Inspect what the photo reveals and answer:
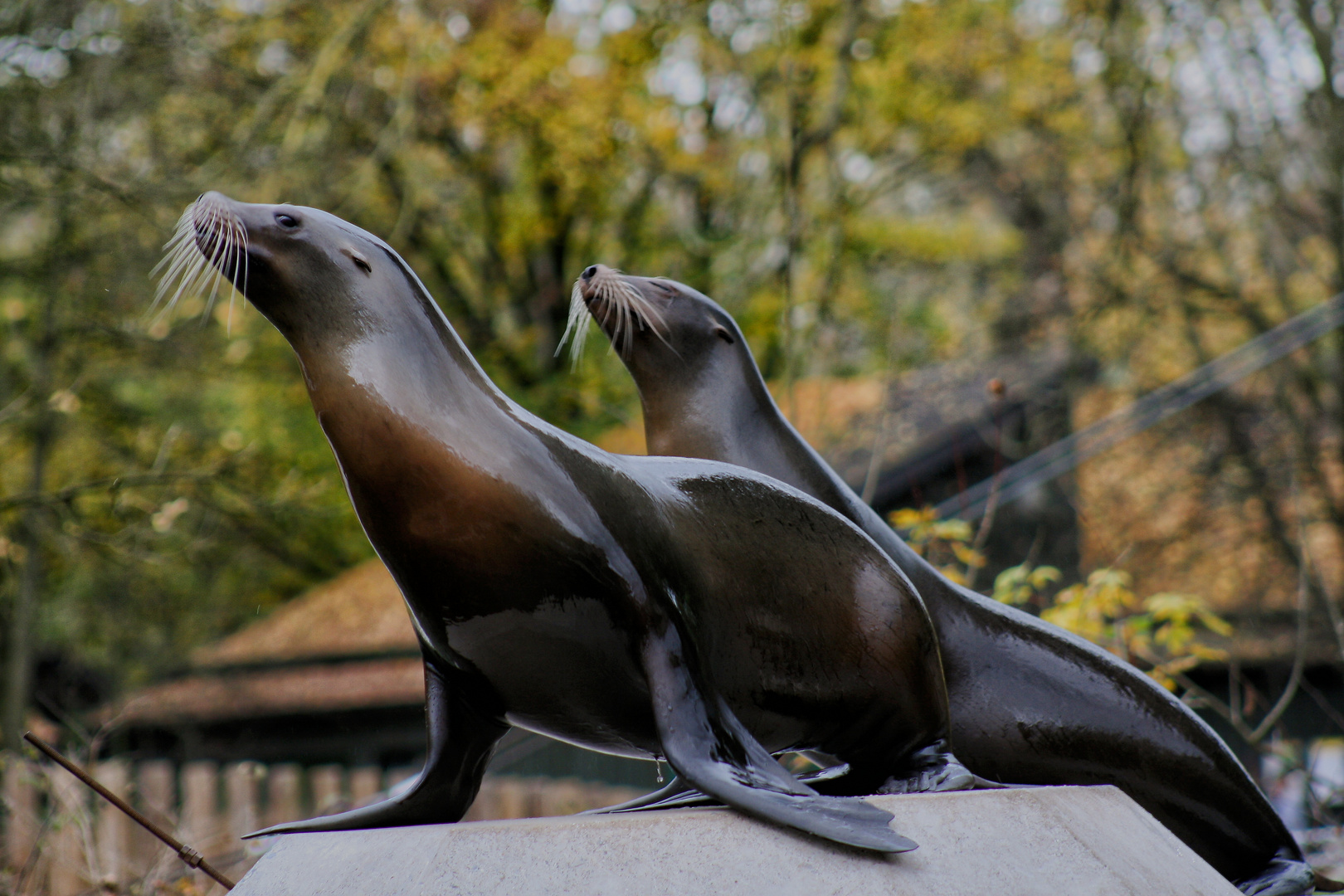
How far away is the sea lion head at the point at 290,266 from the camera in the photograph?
7.94 ft

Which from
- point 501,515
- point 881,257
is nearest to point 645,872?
point 501,515

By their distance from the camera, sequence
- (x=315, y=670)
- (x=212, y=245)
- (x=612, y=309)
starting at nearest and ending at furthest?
1. (x=212, y=245)
2. (x=612, y=309)
3. (x=315, y=670)

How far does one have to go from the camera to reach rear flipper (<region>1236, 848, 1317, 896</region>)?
3.06m

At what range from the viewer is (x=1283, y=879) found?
10.1ft

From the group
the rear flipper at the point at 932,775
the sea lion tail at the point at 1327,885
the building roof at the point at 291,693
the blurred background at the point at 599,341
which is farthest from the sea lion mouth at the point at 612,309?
the building roof at the point at 291,693

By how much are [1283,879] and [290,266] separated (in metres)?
2.58

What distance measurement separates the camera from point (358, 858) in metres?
2.22

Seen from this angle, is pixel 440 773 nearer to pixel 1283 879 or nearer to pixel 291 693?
pixel 1283 879

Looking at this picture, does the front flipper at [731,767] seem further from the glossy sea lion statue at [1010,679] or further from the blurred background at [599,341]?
the blurred background at [599,341]

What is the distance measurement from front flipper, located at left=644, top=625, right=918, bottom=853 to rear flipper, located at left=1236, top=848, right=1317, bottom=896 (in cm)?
A: 141

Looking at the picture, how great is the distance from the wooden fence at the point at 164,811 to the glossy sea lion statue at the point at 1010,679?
1.86 metres

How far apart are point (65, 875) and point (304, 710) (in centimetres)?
565

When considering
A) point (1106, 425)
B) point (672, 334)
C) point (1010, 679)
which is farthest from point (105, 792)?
point (1106, 425)

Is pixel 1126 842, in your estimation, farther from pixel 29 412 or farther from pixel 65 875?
pixel 29 412
